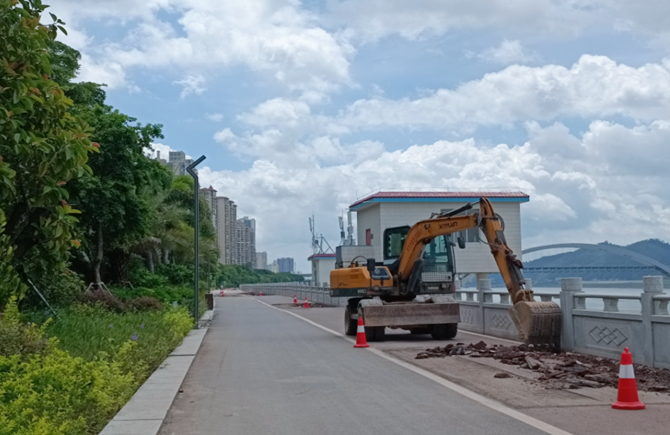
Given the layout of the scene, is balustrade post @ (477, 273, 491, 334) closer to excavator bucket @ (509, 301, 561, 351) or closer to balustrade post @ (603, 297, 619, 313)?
excavator bucket @ (509, 301, 561, 351)

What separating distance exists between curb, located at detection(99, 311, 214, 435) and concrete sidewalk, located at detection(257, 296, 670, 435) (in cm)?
452

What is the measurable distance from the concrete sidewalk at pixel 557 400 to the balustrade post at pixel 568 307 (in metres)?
Answer: 2.46

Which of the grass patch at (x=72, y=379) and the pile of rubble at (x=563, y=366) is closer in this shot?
the grass patch at (x=72, y=379)

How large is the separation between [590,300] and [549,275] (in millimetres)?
10133

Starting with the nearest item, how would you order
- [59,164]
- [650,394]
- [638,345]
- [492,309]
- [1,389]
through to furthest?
[1,389] < [59,164] < [650,394] < [638,345] < [492,309]

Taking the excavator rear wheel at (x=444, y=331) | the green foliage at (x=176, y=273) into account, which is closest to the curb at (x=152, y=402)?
the excavator rear wheel at (x=444, y=331)

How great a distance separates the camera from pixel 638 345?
1345 cm

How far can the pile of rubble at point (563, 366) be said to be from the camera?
36.3 feet

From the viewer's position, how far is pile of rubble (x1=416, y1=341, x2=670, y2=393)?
1106cm

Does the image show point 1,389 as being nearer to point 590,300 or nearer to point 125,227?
point 590,300

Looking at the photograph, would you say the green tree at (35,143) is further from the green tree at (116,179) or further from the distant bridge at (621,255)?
the green tree at (116,179)

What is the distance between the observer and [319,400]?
1012cm

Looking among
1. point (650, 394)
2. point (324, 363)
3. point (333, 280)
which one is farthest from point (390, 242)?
point (650, 394)

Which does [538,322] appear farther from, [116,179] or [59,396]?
[116,179]
